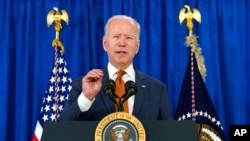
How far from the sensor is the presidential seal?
4.19 ft

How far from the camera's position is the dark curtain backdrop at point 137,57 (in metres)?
3.92

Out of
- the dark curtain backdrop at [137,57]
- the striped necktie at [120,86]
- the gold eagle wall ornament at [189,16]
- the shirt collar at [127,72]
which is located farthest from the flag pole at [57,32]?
the striped necktie at [120,86]

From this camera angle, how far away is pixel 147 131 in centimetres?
130

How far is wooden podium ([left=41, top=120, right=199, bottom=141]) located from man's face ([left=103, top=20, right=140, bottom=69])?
0.68 meters

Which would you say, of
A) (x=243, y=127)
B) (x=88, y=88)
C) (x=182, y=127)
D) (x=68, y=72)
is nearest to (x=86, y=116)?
(x=88, y=88)

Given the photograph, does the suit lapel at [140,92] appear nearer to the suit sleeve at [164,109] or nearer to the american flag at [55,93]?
the suit sleeve at [164,109]

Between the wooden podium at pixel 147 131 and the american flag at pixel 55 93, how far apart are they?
91.9 inches

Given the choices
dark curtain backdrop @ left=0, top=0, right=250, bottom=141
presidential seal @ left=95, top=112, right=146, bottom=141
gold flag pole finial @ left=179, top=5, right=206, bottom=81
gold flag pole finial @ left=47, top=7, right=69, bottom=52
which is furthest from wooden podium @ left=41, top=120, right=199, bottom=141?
dark curtain backdrop @ left=0, top=0, right=250, bottom=141

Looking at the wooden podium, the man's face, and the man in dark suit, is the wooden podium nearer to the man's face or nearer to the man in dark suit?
the man in dark suit

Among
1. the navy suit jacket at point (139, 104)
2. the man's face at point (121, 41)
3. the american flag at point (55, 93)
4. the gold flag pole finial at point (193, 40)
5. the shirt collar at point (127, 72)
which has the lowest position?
the navy suit jacket at point (139, 104)

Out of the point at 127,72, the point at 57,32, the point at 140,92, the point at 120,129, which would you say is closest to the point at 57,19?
the point at 57,32

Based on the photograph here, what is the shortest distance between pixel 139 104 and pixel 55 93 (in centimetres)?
193

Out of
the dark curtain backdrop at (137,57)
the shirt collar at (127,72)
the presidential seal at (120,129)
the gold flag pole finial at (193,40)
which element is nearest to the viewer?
the presidential seal at (120,129)

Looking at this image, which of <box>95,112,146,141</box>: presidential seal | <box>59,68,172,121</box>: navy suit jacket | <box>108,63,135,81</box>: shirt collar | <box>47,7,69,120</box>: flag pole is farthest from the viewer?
<box>47,7,69,120</box>: flag pole
